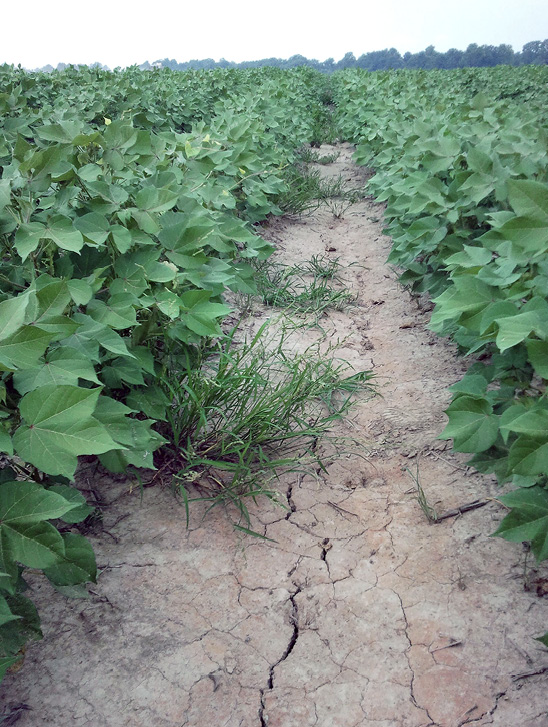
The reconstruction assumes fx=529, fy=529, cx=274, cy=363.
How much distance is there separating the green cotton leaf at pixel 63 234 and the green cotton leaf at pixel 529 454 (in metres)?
1.26

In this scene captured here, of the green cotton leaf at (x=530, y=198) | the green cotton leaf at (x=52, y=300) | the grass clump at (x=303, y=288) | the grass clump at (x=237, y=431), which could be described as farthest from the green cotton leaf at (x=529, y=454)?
the grass clump at (x=303, y=288)

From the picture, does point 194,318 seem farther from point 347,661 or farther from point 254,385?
point 347,661

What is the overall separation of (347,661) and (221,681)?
35 cm

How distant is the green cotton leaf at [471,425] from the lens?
5.37 feet

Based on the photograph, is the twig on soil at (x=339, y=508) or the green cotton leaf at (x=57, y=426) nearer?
the green cotton leaf at (x=57, y=426)

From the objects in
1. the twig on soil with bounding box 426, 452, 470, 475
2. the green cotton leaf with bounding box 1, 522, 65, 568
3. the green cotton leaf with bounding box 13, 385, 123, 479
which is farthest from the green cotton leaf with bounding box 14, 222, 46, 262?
the twig on soil with bounding box 426, 452, 470, 475

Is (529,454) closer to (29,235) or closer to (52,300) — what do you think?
(52,300)

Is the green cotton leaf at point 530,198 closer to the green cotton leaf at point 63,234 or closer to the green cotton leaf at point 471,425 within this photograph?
the green cotton leaf at point 471,425

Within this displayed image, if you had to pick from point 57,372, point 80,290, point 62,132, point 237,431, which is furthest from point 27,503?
point 62,132

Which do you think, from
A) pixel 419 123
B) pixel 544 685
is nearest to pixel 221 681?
pixel 544 685

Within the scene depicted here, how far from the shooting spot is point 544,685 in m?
1.33

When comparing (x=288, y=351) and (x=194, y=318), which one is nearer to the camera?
(x=194, y=318)

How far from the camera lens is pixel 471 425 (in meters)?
1.65

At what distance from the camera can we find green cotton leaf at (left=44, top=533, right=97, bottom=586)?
1282 mm
